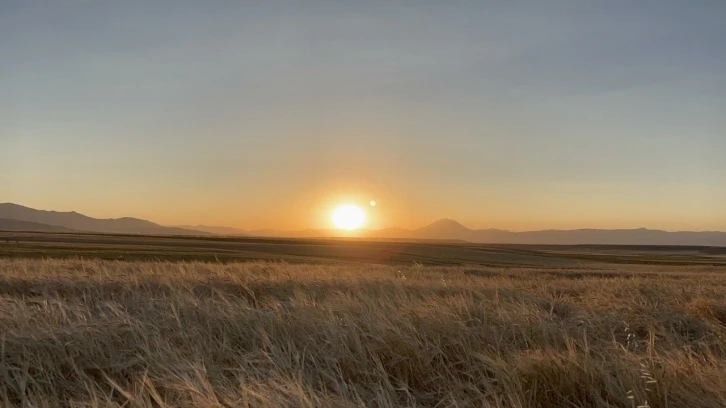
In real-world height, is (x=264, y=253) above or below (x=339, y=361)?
below

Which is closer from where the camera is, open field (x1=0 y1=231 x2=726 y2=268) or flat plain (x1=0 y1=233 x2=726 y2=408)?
flat plain (x1=0 y1=233 x2=726 y2=408)

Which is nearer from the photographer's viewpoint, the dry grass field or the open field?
the dry grass field

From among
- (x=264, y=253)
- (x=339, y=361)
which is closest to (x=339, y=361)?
(x=339, y=361)

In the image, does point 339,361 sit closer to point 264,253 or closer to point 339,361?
point 339,361

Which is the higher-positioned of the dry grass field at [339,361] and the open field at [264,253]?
the dry grass field at [339,361]

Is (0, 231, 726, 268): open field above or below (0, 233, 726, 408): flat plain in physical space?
below

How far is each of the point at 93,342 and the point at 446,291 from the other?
26.8ft

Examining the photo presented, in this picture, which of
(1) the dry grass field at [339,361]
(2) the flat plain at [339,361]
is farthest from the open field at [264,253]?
(1) the dry grass field at [339,361]

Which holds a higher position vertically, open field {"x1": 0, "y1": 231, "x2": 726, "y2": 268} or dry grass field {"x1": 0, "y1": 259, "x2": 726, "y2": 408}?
dry grass field {"x1": 0, "y1": 259, "x2": 726, "y2": 408}

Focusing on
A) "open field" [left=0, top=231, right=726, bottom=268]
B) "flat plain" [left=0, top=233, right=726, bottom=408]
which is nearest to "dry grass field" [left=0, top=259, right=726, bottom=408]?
"flat plain" [left=0, top=233, right=726, bottom=408]

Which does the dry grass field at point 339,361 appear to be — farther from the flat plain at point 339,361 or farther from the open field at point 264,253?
the open field at point 264,253

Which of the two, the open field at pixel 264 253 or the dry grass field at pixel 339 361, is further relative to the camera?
the open field at pixel 264 253

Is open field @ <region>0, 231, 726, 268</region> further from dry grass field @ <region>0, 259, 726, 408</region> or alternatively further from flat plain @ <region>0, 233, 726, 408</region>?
dry grass field @ <region>0, 259, 726, 408</region>

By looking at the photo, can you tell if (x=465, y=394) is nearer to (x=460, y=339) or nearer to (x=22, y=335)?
(x=460, y=339)
